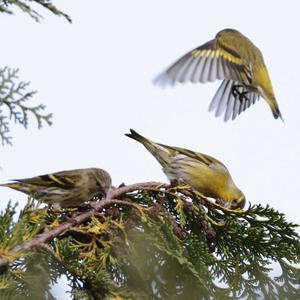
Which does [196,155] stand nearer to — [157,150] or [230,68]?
[157,150]

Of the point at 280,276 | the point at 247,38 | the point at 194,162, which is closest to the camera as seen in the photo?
the point at 280,276

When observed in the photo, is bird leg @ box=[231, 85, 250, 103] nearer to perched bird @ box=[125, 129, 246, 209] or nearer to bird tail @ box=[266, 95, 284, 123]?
bird tail @ box=[266, 95, 284, 123]

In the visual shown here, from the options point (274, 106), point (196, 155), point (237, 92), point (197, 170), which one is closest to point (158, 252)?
point (197, 170)

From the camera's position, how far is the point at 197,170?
5.66m

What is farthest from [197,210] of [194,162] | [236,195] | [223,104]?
[223,104]

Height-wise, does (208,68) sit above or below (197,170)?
above

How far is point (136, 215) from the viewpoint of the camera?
11.5 ft

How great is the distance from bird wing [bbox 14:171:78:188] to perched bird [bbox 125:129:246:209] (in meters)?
0.93

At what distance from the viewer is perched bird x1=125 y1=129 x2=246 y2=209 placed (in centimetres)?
548

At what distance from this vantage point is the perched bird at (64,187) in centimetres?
427

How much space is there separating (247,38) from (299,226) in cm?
379

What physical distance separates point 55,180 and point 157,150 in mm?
1617

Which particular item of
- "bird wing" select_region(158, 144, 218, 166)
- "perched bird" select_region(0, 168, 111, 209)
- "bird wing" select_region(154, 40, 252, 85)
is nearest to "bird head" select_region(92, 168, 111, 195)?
"perched bird" select_region(0, 168, 111, 209)

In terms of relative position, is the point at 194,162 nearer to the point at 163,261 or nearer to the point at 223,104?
the point at 223,104
